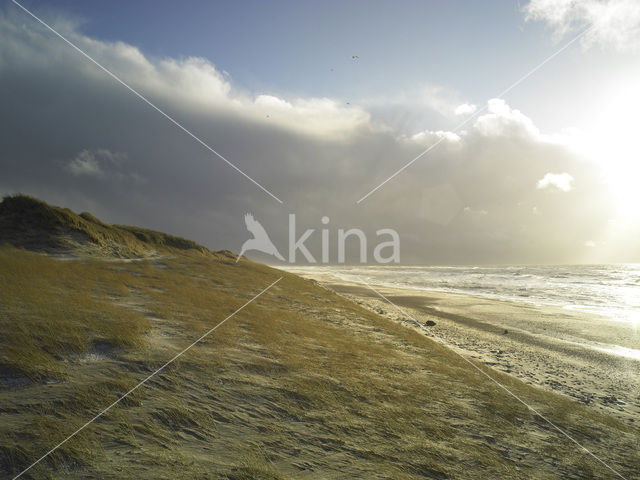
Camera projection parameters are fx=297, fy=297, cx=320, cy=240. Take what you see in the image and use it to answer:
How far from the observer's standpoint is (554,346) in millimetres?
14852

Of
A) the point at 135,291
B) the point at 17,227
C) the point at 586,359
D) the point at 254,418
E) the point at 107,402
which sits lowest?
the point at 586,359

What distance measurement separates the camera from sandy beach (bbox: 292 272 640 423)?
31.8 feet

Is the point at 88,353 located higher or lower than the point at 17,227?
lower

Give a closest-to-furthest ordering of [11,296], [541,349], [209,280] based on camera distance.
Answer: [11,296] < [541,349] < [209,280]

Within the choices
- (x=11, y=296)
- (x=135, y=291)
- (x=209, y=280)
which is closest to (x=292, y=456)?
(x=11, y=296)

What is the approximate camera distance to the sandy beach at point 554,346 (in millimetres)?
9681

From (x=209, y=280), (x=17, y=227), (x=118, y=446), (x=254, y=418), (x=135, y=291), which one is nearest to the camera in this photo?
(x=118, y=446)

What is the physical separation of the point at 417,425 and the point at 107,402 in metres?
5.48

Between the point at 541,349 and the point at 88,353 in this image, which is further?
the point at 541,349

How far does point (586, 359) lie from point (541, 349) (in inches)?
64.8

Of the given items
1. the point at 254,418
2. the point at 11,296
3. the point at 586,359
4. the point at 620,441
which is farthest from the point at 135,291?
the point at 586,359

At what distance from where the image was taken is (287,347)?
8953 mm

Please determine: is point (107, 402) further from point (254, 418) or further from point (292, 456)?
point (292, 456)

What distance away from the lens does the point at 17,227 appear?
2153cm
